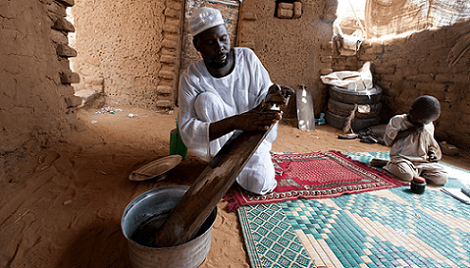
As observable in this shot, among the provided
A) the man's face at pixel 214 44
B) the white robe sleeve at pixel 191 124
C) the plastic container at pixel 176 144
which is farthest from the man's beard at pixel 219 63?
the plastic container at pixel 176 144

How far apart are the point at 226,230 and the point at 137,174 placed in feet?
3.15

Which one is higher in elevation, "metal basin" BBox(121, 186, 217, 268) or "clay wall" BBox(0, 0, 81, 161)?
"clay wall" BBox(0, 0, 81, 161)

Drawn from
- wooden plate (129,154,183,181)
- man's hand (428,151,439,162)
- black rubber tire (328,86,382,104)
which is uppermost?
black rubber tire (328,86,382,104)

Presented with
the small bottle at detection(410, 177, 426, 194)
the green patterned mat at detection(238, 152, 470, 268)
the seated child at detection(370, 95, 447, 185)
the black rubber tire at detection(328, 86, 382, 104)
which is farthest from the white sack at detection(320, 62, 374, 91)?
the green patterned mat at detection(238, 152, 470, 268)

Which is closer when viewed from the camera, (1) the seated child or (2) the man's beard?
(2) the man's beard

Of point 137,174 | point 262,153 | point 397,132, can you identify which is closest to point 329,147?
point 397,132

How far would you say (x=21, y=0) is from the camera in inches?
79.7

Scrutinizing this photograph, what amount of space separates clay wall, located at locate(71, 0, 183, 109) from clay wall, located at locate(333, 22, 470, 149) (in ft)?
14.1

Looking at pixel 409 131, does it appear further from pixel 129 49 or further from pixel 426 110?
pixel 129 49

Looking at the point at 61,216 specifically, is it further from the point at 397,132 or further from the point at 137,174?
the point at 397,132

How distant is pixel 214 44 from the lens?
1.71 metres

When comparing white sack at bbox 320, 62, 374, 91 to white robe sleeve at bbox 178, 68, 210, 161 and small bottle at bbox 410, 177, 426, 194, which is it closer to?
small bottle at bbox 410, 177, 426, 194

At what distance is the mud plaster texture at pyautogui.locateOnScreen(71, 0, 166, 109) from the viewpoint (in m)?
4.36

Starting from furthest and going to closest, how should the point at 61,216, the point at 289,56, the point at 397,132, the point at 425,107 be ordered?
the point at 289,56
the point at 397,132
the point at 425,107
the point at 61,216
